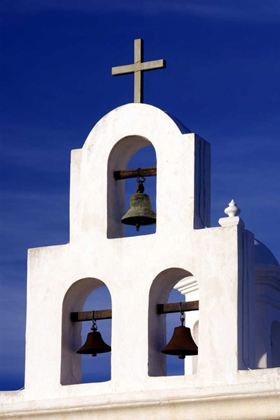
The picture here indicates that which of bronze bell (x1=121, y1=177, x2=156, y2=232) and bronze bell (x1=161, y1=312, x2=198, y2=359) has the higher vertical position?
bronze bell (x1=121, y1=177, x2=156, y2=232)

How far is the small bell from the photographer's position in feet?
71.7

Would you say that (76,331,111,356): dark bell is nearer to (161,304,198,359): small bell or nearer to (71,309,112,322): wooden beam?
(71,309,112,322): wooden beam

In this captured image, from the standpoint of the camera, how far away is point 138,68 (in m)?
22.8

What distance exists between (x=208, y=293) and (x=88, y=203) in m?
2.12

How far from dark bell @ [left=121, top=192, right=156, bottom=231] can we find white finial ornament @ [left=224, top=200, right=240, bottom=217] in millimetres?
1352

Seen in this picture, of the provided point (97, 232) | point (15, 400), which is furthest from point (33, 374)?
point (97, 232)

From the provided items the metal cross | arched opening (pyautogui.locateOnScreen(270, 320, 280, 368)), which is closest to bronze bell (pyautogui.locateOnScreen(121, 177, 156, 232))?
the metal cross

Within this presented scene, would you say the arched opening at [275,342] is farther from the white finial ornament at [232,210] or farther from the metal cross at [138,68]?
the metal cross at [138,68]

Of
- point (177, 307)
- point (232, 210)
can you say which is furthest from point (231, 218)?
point (177, 307)

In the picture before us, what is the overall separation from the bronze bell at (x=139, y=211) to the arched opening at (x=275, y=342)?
7.88 ft

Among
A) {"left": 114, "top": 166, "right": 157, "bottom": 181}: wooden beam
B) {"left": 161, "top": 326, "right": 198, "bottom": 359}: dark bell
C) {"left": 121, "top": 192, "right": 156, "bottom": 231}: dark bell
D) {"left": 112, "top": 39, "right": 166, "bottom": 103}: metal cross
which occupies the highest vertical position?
{"left": 112, "top": 39, "right": 166, "bottom": 103}: metal cross

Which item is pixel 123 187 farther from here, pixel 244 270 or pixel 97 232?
pixel 244 270

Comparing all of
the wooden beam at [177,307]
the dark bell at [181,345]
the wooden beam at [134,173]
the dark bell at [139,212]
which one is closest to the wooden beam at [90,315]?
the wooden beam at [177,307]

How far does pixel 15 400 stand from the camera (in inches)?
888
